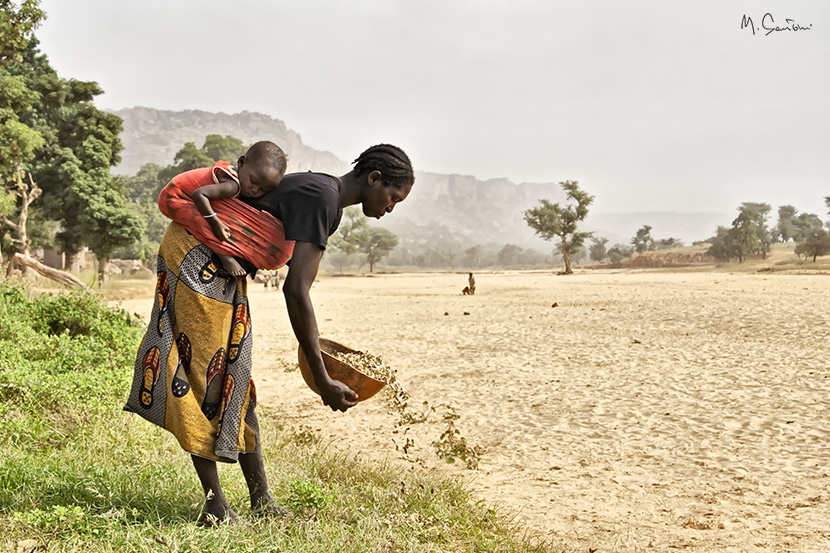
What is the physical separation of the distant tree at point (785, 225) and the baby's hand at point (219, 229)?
298ft

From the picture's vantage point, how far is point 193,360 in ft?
8.39

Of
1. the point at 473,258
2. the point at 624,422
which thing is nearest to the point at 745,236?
the point at 624,422

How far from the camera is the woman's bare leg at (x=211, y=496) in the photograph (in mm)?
2609

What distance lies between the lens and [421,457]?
5516mm

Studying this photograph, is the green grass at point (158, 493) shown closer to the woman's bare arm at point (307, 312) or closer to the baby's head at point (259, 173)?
the woman's bare arm at point (307, 312)

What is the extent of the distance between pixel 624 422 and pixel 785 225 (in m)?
87.2

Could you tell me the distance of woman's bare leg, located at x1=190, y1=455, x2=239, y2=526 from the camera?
2609 millimetres

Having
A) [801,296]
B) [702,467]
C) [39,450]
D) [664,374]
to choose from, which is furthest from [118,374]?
[801,296]

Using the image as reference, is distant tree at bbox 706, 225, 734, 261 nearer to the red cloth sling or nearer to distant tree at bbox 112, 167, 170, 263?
distant tree at bbox 112, 167, 170, 263

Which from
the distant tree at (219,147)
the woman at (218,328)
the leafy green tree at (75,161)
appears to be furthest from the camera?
the distant tree at (219,147)

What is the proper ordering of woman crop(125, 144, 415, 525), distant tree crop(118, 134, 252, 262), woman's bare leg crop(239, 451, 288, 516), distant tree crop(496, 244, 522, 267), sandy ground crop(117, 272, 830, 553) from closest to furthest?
1. woman crop(125, 144, 415, 525)
2. woman's bare leg crop(239, 451, 288, 516)
3. sandy ground crop(117, 272, 830, 553)
4. distant tree crop(118, 134, 252, 262)
5. distant tree crop(496, 244, 522, 267)

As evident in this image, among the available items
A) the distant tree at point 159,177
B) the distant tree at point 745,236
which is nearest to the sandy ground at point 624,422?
the distant tree at point 159,177

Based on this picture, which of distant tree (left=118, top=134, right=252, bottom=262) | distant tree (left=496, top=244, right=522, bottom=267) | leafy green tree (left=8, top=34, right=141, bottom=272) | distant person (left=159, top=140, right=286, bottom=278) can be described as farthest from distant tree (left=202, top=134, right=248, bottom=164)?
distant tree (left=496, top=244, right=522, bottom=267)

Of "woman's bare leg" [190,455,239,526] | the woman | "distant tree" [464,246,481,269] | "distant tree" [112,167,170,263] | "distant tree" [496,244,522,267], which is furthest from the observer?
"distant tree" [496,244,522,267]
